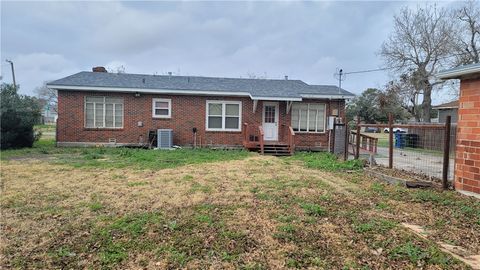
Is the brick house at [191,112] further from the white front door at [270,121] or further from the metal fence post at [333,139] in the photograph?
the metal fence post at [333,139]

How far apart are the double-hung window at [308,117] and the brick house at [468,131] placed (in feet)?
29.7

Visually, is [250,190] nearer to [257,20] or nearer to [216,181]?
[216,181]

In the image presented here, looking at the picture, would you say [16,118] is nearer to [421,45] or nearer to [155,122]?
[155,122]

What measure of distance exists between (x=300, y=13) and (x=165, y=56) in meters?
15.9

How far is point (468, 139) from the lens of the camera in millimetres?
5938

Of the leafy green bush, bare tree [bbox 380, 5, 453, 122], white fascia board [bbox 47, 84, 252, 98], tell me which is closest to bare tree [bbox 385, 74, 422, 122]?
bare tree [bbox 380, 5, 453, 122]

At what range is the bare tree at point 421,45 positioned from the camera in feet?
77.7

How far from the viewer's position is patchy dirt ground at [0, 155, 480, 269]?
10.3 feet

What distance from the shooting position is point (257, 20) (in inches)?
714

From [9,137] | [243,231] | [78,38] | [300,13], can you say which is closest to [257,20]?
[300,13]

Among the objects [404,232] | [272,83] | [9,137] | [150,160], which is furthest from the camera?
[272,83]

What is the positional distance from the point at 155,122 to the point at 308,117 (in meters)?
7.44

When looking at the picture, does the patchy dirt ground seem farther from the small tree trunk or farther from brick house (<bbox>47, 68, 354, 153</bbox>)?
the small tree trunk

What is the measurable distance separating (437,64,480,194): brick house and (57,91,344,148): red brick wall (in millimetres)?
A: 9126
